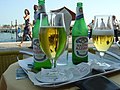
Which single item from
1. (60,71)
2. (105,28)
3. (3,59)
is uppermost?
(105,28)

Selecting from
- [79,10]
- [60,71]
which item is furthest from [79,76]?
[79,10]

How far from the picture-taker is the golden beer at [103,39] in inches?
29.8

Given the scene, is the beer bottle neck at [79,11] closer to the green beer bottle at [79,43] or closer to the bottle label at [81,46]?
the green beer bottle at [79,43]

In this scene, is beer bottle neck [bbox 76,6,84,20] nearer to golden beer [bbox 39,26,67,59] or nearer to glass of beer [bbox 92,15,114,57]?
glass of beer [bbox 92,15,114,57]

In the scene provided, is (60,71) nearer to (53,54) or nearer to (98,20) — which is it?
(53,54)

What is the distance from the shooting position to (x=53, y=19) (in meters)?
0.64

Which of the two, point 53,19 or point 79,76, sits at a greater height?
point 53,19

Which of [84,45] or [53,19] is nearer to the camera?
[53,19]

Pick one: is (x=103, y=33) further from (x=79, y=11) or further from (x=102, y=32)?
(x=79, y=11)

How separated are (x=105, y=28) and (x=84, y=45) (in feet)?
0.31

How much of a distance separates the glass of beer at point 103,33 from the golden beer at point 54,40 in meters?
0.18

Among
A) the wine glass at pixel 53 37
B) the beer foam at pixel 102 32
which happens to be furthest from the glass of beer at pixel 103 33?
the wine glass at pixel 53 37

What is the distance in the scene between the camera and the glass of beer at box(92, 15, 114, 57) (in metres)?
0.76

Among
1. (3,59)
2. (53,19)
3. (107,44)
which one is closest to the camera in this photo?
(53,19)
